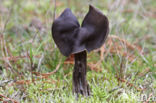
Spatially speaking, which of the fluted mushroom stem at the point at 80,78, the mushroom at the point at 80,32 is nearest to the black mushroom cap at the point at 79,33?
the mushroom at the point at 80,32

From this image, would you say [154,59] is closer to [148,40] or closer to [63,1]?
[148,40]

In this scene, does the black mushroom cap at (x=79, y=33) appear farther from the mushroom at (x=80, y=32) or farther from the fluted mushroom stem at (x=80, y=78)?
the fluted mushroom stem at (x=80, y=78)

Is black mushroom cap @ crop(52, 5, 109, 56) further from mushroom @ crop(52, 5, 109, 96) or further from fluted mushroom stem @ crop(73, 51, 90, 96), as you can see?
fluted mushroom stem @ crop(73, 51, 90, 96)

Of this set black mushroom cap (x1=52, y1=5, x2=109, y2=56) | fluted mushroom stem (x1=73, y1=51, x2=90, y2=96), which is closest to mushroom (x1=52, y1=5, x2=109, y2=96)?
black mushroom cap (x1=52, y1=5, x2=109, y2=56)

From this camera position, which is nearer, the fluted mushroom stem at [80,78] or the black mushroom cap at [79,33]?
the black mushroom cap at [79,33]

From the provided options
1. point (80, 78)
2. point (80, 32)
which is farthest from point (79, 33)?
point (80, 78)

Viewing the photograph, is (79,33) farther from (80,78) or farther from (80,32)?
(80,78)

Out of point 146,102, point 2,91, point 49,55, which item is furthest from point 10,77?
point 146,102

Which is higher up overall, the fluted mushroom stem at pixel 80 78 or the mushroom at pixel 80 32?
the mushroom at pixel 80 32
